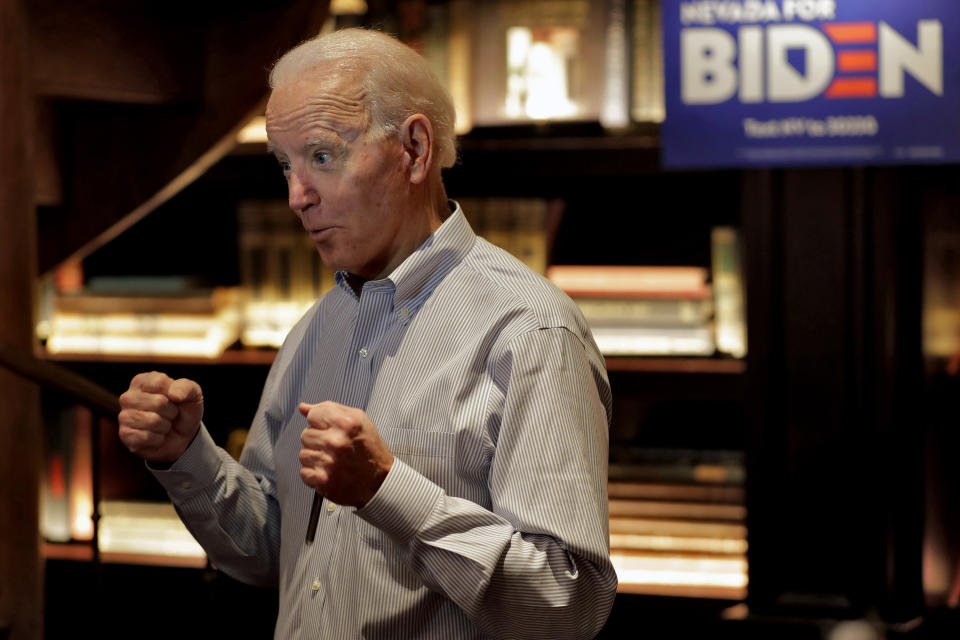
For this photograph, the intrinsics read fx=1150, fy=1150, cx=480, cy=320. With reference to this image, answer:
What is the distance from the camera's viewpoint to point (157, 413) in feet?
4.12

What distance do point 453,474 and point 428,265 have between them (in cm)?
24

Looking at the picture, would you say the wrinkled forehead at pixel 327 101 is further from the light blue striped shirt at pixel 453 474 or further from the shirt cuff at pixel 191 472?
the shirt cuff at pixel 191 472

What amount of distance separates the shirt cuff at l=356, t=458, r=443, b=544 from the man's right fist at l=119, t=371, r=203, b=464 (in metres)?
0.30

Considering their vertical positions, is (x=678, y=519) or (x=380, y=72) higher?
(x=380, y=72)

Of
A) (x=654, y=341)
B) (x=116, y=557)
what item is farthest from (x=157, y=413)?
(x=116, y=557)

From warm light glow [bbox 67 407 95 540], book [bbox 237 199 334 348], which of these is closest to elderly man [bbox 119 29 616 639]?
book [bbox 237 199 334 348]

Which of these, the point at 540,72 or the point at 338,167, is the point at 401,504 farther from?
the point at 540,72

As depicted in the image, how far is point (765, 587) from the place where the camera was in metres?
2.73

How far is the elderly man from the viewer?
1.09m

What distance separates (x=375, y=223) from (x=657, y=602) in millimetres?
1899

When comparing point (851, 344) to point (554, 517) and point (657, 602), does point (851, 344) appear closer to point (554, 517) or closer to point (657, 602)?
point (657, 602)

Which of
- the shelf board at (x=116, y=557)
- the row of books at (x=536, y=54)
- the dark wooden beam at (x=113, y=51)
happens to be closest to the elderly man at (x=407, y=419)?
the dark wooden beam at (x=113, y=51)

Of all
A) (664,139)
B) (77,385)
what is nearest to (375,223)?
(77,385)

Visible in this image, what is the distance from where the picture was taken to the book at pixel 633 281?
289cm
